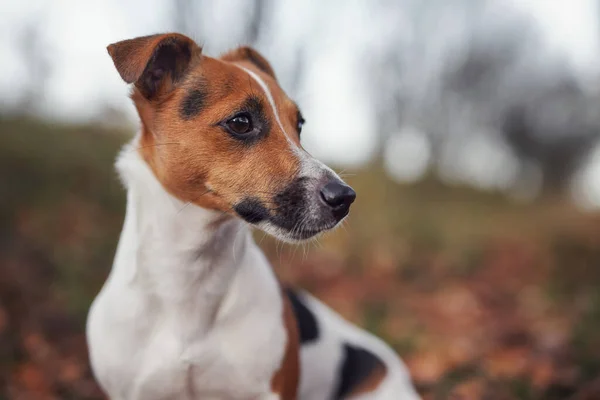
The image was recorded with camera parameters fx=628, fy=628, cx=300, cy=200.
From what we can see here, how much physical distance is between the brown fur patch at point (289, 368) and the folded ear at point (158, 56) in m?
1.18

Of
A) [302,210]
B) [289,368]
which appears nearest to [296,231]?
[302,210]

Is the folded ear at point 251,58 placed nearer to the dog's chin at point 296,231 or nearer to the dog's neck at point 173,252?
the dog's neck at point 173,252

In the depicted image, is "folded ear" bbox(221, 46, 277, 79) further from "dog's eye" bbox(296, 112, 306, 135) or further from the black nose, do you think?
the black nose

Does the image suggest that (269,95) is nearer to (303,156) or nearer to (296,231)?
(303,156)

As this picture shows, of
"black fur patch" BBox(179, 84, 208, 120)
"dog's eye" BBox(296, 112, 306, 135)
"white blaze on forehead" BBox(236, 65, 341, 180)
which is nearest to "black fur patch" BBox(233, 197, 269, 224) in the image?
"white blaze on forehead" BBox(236, 65, 341, 180)

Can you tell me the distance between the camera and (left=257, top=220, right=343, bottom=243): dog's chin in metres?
2.63

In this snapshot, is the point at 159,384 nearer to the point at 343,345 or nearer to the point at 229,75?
the point at 343,345

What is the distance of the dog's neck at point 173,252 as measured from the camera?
2.72 m

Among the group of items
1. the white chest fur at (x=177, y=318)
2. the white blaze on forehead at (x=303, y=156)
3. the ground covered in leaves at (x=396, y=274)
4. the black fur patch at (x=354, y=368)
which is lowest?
the ground covered in leaves at (x=396, y=274)

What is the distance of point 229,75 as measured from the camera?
285 cm

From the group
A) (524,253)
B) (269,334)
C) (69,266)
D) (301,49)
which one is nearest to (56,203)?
(69,266)

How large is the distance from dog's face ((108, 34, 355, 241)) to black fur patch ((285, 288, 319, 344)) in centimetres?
68

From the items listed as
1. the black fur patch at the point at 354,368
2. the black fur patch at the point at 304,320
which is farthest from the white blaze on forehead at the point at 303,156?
the black fur patch at the point at 354,368

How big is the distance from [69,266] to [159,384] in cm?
366
